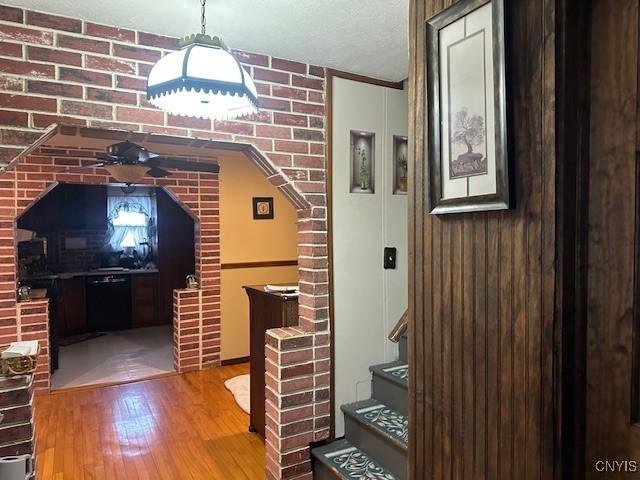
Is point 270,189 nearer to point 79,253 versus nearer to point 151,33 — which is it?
point 151,33

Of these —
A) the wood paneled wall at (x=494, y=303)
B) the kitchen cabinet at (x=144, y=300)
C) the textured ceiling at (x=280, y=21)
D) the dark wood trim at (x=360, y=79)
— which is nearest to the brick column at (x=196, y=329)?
the kitchen cabinet at (x=144, y=300)

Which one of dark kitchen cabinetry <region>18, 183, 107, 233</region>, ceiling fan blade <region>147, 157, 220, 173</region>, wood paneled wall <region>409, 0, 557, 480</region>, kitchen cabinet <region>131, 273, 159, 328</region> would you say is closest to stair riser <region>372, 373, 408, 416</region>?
wood paneled wall <region>409, 0, 557, 480</region>

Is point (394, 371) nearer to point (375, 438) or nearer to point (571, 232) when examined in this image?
point (375, 438)

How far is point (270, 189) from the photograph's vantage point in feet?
16.8

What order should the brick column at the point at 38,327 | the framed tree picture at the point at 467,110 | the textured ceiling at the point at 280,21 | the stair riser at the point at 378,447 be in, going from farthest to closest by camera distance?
the brick column at the point at 38,327 < the stair riser at the point at 378,447 < the textured ceiling at the point at 280,21 < the framed tree picture at the point at 467,110

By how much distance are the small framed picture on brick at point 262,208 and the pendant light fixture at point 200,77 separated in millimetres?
3516

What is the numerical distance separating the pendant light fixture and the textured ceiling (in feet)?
1.46

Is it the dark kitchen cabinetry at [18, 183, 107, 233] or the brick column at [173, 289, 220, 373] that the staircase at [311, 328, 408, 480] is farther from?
the dark kitchen cabinetry at [18, 183, 107, 233]

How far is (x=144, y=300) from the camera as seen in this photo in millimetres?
6566

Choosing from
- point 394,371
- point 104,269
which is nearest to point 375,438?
point 394,371

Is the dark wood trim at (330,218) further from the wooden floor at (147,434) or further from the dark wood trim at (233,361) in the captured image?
the dark wood trim at (233,361)

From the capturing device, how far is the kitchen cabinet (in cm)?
648

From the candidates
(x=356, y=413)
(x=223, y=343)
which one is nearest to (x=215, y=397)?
(x=223, y=343)

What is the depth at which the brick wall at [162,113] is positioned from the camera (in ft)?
5.71
